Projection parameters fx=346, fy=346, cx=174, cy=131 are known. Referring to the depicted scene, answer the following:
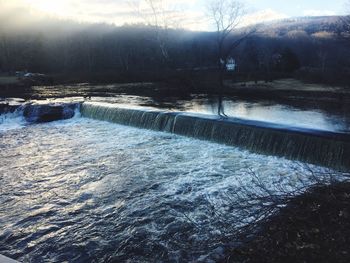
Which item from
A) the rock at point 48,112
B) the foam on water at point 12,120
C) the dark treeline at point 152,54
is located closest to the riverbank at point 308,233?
the foam on water at point 12,120

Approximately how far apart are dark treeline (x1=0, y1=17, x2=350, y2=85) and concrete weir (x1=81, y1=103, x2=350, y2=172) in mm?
26617

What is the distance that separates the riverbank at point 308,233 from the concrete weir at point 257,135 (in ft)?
13.9

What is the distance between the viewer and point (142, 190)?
283 inches

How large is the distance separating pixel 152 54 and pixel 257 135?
196ft

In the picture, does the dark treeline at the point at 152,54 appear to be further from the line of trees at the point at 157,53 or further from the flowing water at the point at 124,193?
the flowing water at the point at 124,193

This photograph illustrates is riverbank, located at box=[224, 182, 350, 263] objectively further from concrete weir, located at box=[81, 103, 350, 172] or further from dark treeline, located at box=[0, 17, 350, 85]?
dark treeline, located at box=[0, 17, 350, 85]

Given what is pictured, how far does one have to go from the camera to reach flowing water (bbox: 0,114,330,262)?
16.8 ft

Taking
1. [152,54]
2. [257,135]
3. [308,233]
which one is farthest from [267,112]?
[152,54]

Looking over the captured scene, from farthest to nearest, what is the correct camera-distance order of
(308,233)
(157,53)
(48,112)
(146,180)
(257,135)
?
(157,53), (48,112), (257,135), (146,180), (308,233)

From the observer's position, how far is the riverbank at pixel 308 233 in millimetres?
3920

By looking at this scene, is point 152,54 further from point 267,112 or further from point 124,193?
point 124,193

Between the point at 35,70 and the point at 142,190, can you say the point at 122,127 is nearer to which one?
the point at 142,190

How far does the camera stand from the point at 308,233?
13.8ft

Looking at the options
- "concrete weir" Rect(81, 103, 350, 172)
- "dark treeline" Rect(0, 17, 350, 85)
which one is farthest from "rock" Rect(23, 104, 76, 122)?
"dark treeline" Rect(0, 17, 350, 85)
